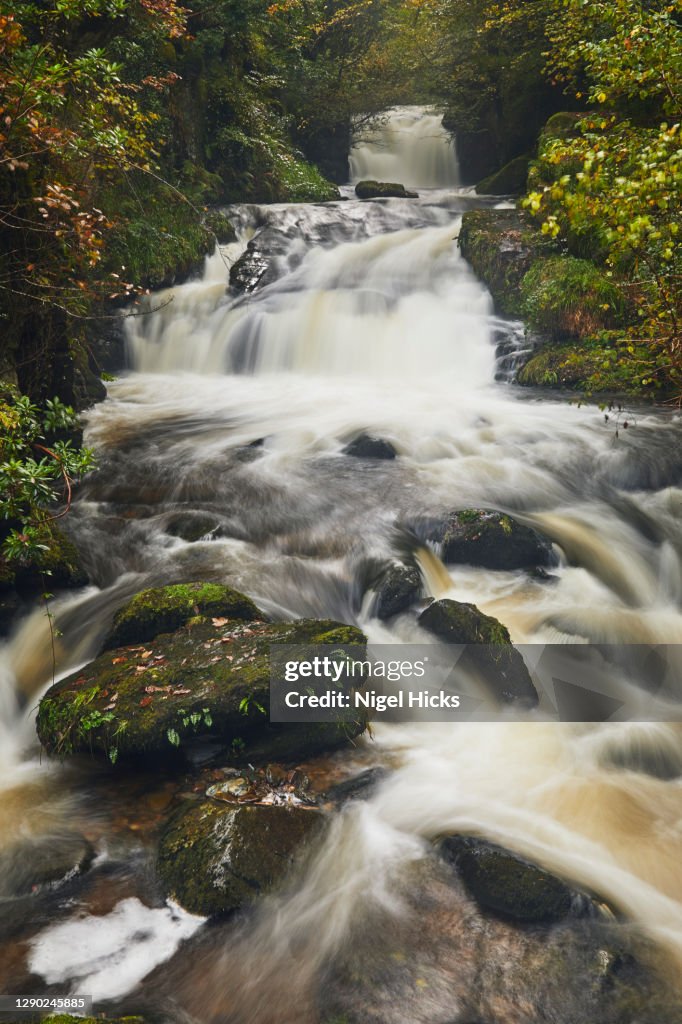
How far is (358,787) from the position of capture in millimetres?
4453

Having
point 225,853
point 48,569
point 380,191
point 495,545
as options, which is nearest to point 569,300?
point 495,545

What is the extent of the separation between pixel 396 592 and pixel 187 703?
2.34m

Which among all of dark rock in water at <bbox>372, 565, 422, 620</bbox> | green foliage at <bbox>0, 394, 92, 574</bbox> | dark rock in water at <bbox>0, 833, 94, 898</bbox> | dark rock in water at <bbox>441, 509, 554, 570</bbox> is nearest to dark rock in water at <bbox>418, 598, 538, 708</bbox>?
dark rock in water at <bbox>372, 565, 422, 620</bbox>

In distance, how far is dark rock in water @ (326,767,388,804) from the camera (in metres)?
4.35

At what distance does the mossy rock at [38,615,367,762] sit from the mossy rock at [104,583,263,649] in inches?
13.9

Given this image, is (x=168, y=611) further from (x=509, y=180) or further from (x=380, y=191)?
(x=380, y=191)

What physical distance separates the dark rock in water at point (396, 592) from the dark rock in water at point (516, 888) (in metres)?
2.57

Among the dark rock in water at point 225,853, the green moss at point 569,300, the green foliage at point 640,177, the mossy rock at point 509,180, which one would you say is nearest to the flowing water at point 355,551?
the dark rock in water at point 225,853

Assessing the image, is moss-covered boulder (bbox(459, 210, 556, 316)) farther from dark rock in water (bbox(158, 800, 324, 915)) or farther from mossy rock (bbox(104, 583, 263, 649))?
dark rock in water (bbox(158, 800, 324, 915))

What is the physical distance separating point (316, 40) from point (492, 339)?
15370 mm

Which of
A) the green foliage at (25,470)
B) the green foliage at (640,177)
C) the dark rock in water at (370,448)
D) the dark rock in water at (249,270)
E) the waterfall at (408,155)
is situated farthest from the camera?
the waterfall at (408,155)

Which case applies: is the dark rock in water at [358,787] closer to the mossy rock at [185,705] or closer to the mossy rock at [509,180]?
the mossy rock at [185,705]

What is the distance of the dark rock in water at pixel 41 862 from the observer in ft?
12.3

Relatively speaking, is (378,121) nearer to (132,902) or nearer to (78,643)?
(78,643)
